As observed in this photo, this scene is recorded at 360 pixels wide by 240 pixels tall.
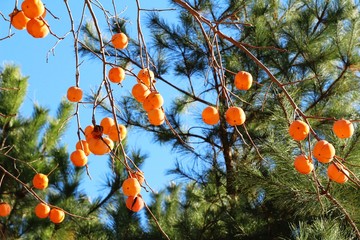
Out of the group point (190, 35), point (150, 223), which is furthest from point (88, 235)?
point (190, 35)

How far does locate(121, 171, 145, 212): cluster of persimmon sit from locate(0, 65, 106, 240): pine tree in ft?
9.12

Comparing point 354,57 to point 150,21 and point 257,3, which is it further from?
point 150,21

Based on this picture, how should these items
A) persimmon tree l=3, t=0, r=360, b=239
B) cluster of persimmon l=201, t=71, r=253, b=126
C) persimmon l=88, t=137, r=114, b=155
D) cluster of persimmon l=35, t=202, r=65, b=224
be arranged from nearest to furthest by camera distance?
persimmon l=88, t=137, r=114, b=155, cluster of persimmon l=201, t=71, r=253, b=126, cluster of persimmon l=35, t=202, r=65, b=224, persimmon tree l=3, t=0, r=360, b=239

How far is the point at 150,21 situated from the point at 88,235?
156cm

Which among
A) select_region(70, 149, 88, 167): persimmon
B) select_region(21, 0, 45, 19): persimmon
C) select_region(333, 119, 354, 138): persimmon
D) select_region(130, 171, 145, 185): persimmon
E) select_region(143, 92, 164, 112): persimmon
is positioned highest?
select_region(21, 0, 45, 19): persimmon

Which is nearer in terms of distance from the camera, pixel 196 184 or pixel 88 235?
pixel 88 235

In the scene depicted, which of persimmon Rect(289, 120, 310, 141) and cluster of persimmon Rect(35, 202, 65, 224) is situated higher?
cluster of persimmon Rect(35, 202, 65, 224)

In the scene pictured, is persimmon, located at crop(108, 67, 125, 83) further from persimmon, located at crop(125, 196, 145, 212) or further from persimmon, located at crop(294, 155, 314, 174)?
persimmon, located at crop(294, 155, 314, 174)

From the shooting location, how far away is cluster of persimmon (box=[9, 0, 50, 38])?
2.81 feet

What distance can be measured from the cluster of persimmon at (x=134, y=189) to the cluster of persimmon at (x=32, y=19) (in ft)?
0.85

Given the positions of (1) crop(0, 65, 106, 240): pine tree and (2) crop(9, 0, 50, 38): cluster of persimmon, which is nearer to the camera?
(2) crop(9, 0, 50, 38): cluster of persimmon

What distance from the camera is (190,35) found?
4.12m

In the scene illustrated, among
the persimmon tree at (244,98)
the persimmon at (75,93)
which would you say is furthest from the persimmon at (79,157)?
the persimmon tree at (244,98)

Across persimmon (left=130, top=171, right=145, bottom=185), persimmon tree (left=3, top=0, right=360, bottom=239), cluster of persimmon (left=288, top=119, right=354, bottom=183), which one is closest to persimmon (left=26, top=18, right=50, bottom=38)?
persimmon (left=130, top=171, right=145, bottom=185)
